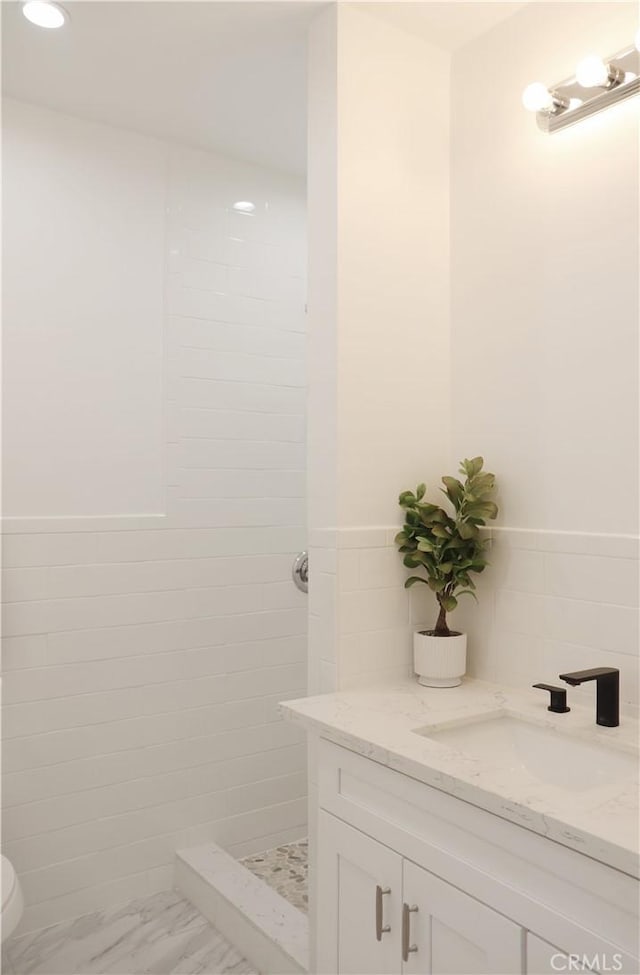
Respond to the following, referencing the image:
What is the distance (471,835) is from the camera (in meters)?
1.32

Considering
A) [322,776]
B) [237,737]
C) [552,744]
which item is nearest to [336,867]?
[322,776]

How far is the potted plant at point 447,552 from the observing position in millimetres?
1957

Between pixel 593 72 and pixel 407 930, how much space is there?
1.81 meters

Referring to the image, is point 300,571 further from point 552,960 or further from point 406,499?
point 552,960

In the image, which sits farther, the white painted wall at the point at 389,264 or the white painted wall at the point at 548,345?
the white painted wall at the point at 389,264

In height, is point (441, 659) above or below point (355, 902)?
above

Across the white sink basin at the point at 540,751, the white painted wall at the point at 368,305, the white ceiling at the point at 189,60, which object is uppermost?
the white ceiling at the point at 189,60

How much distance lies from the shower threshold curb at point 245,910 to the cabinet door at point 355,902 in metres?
0.47

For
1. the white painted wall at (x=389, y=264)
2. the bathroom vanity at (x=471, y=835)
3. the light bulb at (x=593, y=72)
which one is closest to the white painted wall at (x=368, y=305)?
the white painted wall at (x=389, y=264)

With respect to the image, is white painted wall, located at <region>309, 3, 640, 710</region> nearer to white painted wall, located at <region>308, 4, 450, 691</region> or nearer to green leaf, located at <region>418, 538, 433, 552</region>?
white painted wall, located at <region>308, 4, 450, 691</region>

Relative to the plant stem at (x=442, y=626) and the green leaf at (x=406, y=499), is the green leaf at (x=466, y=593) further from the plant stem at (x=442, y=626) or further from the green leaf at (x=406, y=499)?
the green leaf at (x=406, y=499)

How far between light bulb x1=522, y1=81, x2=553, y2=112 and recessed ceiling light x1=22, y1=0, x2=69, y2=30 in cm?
121

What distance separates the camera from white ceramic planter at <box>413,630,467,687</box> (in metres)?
1.95

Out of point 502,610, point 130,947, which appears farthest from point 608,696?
point 130,947
